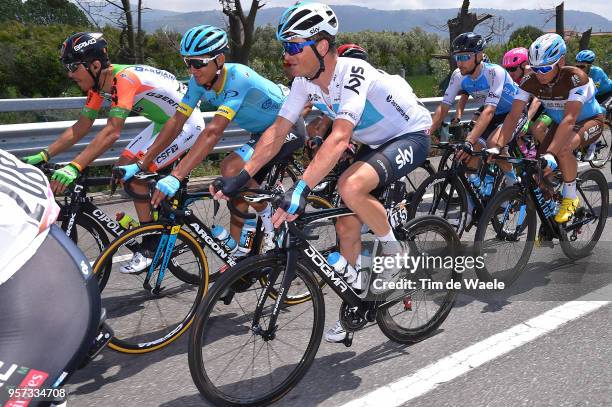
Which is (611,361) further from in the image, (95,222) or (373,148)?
(95,222)

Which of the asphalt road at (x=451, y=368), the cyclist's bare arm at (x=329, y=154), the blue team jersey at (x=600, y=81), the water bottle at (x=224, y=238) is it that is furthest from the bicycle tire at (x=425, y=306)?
the blue team jersey at (x=600, y=81)

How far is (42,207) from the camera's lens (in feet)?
5.98

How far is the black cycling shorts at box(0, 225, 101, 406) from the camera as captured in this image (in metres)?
1.73

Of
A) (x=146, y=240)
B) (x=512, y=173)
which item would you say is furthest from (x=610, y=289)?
(x=146, y=240)

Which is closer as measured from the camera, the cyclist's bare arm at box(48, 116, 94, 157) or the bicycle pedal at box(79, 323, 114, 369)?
the bicycle pedal at box(79, 323, 114, 369)

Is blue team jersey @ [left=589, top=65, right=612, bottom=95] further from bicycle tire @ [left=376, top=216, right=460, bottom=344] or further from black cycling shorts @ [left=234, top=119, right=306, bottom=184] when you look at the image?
bicycle tire @ [left=376, top=216, right=460, bottom=344]

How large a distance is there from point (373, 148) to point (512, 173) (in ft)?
10.5

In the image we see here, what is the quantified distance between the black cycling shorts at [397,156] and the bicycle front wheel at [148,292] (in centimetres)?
137

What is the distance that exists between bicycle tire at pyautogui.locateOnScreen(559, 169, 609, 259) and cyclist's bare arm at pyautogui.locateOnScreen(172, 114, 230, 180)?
10.9 ft

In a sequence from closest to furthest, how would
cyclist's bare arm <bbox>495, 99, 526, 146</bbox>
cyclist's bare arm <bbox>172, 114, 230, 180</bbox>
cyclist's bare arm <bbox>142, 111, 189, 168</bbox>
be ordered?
cyclist's bare arm <bbox>172, 114, 230, 180</bbox>
cyclist's bare arm <bbox>142, 111, 189, 168</bbox>
cyclist's bare arm <bbox>495, 99, 526, 146</bbox>

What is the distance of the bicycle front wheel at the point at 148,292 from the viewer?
3.71 m

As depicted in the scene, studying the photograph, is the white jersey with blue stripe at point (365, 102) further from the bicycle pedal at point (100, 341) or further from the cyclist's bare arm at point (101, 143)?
the bicycle pedal at point (100, 341)

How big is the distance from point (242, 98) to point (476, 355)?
2513 millimetres

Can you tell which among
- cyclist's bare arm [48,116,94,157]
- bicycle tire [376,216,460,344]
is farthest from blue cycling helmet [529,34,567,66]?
cyclist's bare arm [48,116,94,157]
